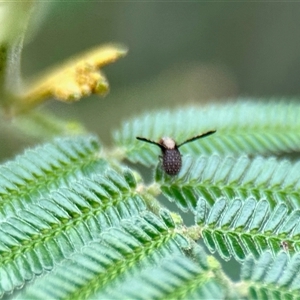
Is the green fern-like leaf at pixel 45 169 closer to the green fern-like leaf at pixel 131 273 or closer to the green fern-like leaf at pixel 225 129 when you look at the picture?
the green fern-like leaf at pixel 225 129

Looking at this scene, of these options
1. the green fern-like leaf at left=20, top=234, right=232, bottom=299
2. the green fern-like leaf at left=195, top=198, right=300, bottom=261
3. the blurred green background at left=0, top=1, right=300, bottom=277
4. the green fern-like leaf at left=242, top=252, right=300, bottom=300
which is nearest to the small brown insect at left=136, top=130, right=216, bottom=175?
→ the green fern-like leaf at left=195, top=198, right=300, bottom=261

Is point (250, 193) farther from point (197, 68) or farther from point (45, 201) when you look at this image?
point (197, 68)

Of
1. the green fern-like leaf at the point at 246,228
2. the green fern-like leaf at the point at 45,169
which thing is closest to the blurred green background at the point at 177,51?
the green fern-like leaf at the point at 45,169

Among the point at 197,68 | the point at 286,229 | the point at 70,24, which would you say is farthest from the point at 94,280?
the point at 197,68

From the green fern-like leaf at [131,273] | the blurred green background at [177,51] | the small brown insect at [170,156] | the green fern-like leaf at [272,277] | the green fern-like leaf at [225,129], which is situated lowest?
the green fern-like leaf at [272,277]

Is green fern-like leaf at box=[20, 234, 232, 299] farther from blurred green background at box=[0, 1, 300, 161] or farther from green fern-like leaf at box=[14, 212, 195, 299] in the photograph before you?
blurred green background at box=[0, 1, 300, 161]
